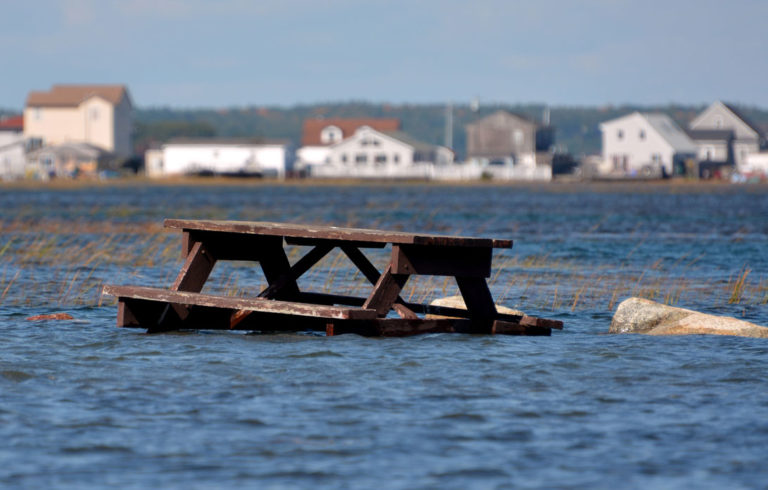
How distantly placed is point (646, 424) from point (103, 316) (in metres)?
9.07

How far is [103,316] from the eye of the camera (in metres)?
16.3

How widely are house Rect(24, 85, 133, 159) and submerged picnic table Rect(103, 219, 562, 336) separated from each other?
130 metres

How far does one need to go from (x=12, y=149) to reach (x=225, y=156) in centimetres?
2654

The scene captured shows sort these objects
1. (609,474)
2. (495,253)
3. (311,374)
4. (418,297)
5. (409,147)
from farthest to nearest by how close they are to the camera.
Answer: (409,147)
(495,253)
(418,297)
(311,374)
(609,474)

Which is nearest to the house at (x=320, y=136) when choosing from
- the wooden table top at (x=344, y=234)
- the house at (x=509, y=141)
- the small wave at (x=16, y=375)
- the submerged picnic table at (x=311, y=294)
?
the house at (x=509, y=141)

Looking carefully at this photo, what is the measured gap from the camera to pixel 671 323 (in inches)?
583

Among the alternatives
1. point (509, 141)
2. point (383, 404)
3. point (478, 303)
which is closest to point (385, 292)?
point (478, 303)

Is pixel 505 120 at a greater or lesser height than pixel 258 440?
greater

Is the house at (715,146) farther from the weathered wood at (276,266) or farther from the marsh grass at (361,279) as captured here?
the weathered wood at (276,266)

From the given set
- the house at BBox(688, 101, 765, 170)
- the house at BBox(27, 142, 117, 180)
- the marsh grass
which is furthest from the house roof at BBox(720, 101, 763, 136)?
the marsh grass

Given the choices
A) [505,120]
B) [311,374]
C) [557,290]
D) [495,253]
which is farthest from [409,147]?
[311,374]

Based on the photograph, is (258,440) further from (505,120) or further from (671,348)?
(505,120)

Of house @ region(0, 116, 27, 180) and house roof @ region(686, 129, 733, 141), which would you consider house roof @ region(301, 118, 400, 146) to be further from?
house roof @ region(686, 129, 733, 141)

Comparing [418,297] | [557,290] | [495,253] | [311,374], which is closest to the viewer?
[311,374]
